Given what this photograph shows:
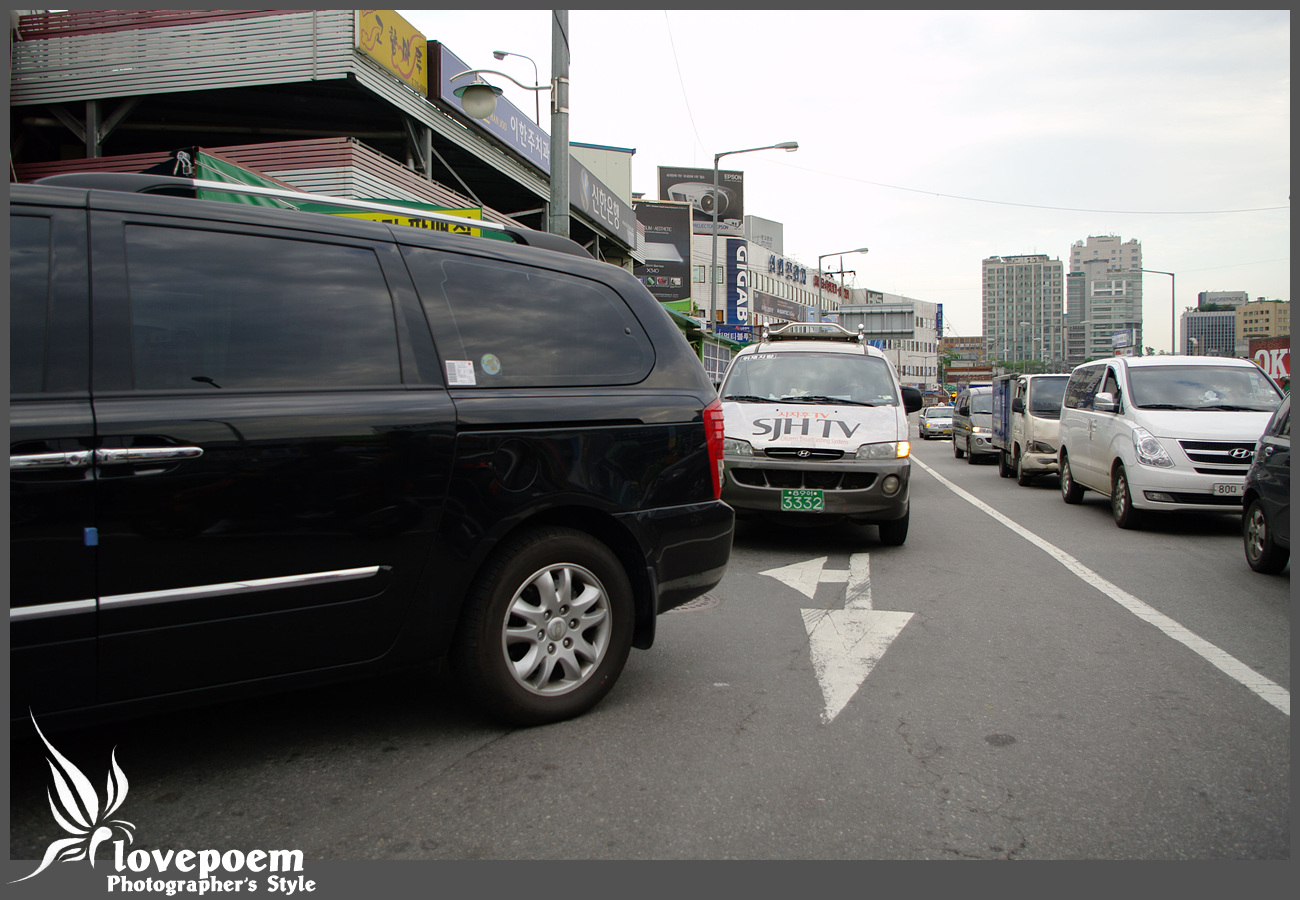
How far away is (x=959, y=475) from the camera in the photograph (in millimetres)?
17734

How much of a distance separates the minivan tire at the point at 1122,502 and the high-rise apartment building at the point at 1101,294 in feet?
429

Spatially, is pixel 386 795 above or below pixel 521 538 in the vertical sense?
below

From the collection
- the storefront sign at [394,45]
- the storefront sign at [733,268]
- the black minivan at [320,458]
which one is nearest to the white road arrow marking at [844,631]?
the black minivan at [320,458]

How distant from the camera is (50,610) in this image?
258cm

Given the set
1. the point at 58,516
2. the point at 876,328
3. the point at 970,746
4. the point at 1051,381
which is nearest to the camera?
the point at 58,516

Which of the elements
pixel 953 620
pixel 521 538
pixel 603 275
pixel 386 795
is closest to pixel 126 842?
pixel 386 795

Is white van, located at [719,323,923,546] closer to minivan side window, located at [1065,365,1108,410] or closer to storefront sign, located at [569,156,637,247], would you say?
minivan side window, located at [1065,365,1108,410]

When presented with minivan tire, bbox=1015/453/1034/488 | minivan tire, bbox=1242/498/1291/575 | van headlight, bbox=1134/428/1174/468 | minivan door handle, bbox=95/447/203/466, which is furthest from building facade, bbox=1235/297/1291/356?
minivan door handle, bbox=95/447/203/466

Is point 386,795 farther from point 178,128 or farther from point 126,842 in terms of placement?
point 178,128

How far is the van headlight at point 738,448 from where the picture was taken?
809 centimetres

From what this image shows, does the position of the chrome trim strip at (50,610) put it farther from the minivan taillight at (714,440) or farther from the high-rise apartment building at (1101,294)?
the high-rise apartment building at (1101,294)

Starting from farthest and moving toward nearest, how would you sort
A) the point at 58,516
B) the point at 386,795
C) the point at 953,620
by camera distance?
Result: the point at 953,620, the point at 386,795, the point at 58,516

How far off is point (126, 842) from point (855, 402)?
7.24 m

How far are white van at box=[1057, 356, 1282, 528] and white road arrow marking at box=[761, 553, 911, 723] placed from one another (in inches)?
152
